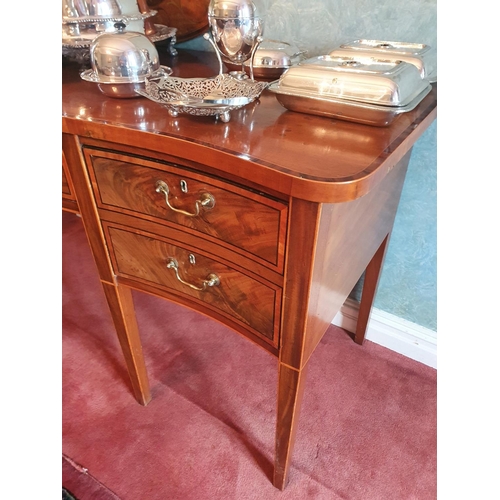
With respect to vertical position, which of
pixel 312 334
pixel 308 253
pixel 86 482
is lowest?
pixel 86 482

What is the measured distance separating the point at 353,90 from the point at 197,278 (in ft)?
1.29

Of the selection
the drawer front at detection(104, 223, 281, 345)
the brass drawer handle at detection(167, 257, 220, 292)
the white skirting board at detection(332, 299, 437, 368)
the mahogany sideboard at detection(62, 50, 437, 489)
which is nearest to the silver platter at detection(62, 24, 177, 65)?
the mahogany sideboard at detection(62, 50, 437, 489)

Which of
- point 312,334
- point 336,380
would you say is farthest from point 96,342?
point 312,334

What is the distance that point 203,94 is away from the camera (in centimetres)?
71

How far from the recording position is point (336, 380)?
116cm

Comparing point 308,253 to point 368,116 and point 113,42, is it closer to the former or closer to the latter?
point 368,116

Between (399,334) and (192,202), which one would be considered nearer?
(192,202)

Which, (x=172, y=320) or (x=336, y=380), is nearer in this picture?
(x=336, y=380)

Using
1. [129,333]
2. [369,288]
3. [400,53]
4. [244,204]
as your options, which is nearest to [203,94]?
[244,204]

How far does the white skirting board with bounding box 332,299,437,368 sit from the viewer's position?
1.16 metres

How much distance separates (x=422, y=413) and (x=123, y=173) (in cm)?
93

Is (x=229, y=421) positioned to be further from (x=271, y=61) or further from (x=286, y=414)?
(x=271, y=61)

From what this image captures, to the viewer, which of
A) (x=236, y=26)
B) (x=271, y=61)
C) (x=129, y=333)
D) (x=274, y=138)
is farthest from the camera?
(x=129, y=333)

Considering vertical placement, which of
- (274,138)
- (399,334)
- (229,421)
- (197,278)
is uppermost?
(274,138)
